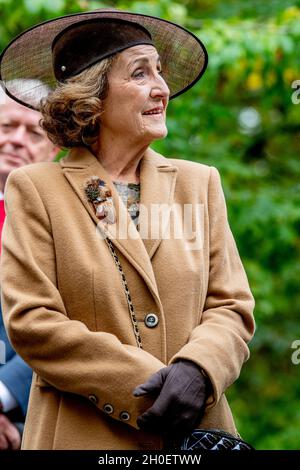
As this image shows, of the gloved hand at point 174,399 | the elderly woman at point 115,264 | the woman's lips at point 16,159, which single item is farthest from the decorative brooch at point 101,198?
the woman's lips at point 16,159

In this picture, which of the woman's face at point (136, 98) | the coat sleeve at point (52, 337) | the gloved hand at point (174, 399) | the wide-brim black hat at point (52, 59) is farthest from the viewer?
the wide-brim black hat at point (52, 59)

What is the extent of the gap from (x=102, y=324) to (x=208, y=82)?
346 centimetres

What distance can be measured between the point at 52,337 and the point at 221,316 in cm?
55

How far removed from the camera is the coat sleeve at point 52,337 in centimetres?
314

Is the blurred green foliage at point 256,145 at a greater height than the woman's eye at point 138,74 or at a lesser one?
lesser

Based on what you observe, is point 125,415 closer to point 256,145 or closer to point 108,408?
point 108,408

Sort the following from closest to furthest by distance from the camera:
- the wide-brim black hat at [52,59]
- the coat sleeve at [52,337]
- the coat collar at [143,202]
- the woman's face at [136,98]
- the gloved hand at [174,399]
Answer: the gloved hand at [174,399] → the coat sleeve at [52,337] → the coat collar at [143,202] → the woman's face at [136,98] → the wide-brim black hat at [52,59]

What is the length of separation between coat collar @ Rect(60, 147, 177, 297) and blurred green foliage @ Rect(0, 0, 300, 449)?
2.55m

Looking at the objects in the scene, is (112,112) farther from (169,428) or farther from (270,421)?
(270,421)

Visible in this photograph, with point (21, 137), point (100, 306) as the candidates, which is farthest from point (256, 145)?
point (100, 306)

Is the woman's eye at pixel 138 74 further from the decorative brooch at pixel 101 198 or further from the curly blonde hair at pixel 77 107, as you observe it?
the decorative brooch at pixel 101 198

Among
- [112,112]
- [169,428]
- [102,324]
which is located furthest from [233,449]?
[112,112]

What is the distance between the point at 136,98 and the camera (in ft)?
11.3

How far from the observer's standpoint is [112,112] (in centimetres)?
349
